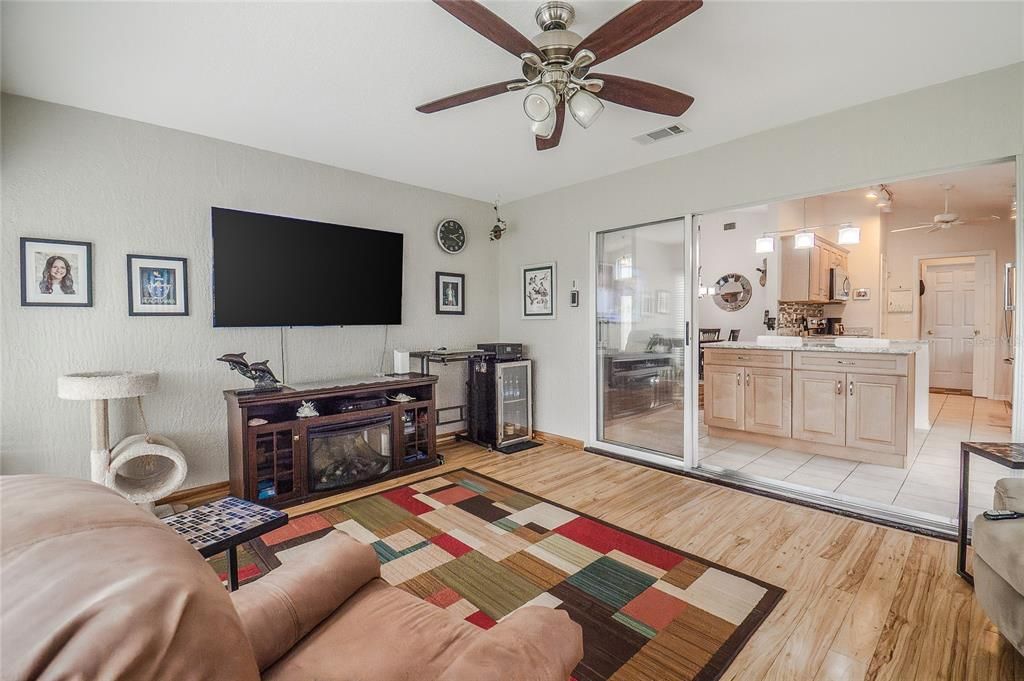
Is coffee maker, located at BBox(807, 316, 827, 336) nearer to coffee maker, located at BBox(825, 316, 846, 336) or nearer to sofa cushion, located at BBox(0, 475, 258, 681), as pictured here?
coffee maker, located at BBox(825, 316, 846, 336)

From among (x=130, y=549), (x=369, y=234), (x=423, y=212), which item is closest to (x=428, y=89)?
(x=369, y=234)

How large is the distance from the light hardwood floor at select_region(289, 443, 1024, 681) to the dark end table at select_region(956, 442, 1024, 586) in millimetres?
76

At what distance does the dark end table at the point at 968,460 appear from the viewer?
6.23 feet

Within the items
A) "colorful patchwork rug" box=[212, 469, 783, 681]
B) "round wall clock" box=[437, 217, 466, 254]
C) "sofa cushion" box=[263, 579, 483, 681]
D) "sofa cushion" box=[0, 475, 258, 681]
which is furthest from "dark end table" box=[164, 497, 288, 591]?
"round wall clock" box=[437, 217, 466, 254]

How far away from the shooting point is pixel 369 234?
3916 mm

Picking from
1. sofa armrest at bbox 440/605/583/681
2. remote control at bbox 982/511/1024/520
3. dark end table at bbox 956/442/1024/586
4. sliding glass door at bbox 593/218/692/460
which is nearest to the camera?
sofa armrest at bbox 440/605/583/681

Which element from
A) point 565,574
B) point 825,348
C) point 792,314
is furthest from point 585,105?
point 792,314

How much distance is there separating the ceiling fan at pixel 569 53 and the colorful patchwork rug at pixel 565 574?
2162 mm

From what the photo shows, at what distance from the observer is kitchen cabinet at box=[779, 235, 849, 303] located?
19.3 ft

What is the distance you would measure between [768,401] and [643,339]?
1339 millimetres

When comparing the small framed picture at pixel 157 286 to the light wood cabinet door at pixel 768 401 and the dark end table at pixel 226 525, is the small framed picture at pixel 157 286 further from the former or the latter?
the light wood cabinet door at pixel 768 401

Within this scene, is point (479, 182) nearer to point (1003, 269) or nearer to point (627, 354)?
point (627, 354)

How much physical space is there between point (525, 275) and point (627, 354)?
57.0 inches

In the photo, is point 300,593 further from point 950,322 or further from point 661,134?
point 950,322
